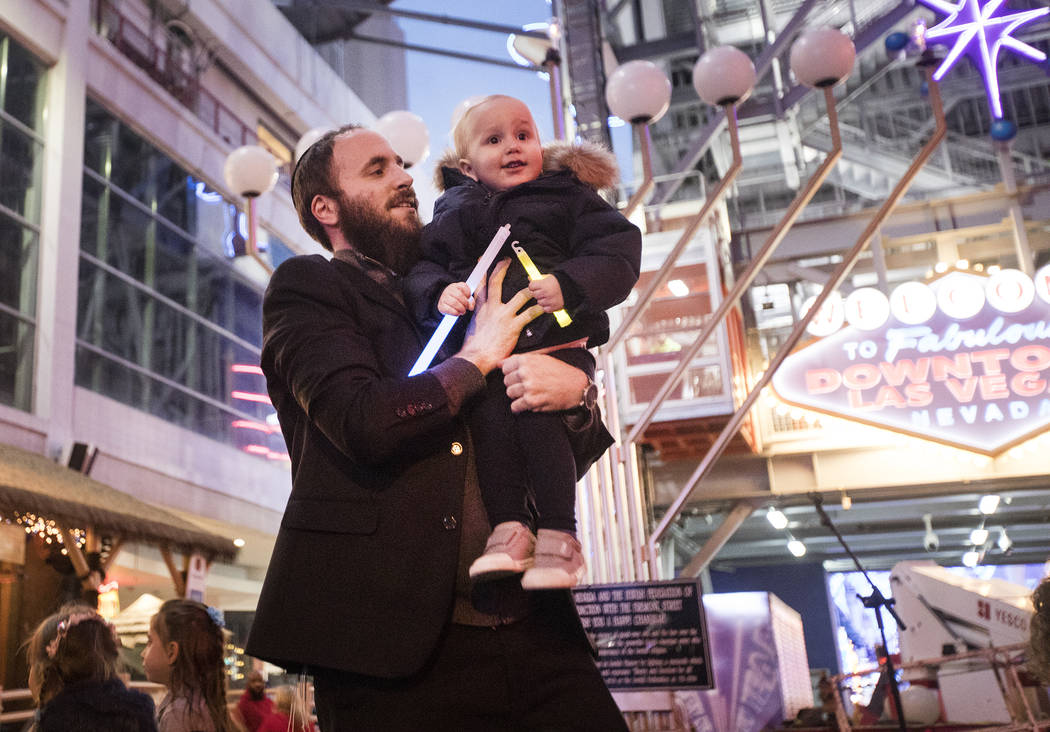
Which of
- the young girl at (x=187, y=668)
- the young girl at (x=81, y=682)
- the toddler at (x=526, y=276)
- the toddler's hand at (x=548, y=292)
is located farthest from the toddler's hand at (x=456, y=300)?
the young girl at (x=187, y=668)

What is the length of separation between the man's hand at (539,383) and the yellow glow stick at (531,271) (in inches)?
3.3

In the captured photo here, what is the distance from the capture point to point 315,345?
158 centimetres

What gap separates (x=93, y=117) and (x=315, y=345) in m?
11.5

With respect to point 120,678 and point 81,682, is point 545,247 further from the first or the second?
point 120,678

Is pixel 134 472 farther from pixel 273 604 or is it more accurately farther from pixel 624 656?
pixel 273 604

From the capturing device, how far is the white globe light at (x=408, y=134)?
5754 millimetres

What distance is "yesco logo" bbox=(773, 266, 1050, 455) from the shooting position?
10.9 meters

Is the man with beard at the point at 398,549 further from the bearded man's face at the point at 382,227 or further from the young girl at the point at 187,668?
the young girl at the point at 187,668

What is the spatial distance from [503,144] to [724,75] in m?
3.68

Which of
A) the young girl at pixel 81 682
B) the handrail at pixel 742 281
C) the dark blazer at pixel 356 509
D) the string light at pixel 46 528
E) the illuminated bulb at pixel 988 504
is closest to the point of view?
the dark blazer at pixel 356 509

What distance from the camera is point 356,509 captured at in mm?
1557

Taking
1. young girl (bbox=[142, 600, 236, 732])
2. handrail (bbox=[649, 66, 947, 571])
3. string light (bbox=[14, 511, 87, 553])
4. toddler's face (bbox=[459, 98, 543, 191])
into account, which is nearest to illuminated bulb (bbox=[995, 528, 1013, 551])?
handrail (bbox=[649, 66, 947, 571])

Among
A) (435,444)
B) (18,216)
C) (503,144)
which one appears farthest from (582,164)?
(18,216)

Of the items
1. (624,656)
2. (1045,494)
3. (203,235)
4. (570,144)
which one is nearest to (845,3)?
(1045,494)
